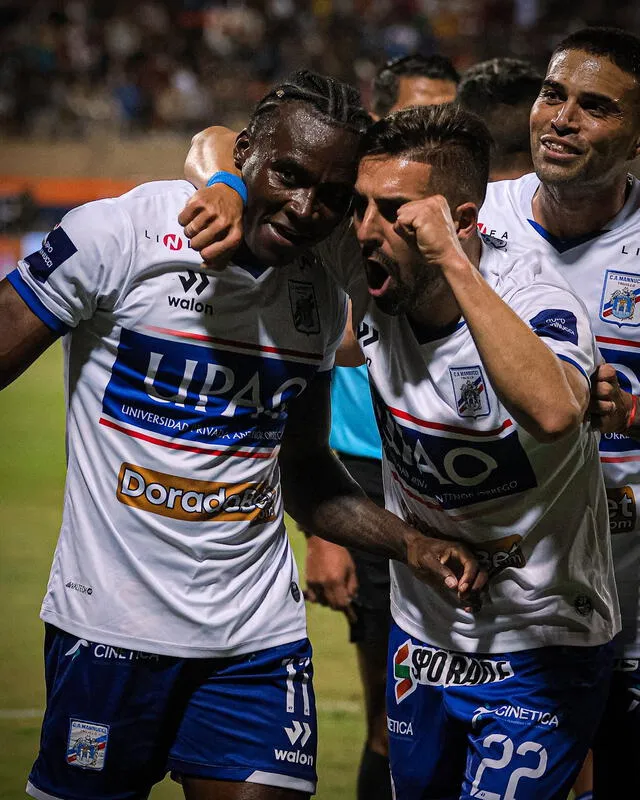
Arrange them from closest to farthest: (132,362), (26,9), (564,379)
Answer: (564,379)
(132,362)
(26,9)

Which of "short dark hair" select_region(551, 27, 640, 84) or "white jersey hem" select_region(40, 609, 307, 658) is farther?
"short dark hair" select_region(551, 27, 640, 84)

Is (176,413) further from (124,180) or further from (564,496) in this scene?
(124,180)

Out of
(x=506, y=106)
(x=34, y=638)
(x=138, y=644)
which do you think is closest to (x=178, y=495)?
(x=138, y=644)

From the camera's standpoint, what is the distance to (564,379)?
7.84ft

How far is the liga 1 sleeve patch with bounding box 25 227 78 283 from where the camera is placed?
2.64 m

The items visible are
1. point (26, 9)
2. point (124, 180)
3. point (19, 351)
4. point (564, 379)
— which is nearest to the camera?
point (564, 379)

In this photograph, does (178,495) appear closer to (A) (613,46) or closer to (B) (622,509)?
(B) (622,509)

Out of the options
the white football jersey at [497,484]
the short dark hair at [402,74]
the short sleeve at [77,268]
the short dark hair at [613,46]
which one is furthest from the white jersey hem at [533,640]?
the short dark hair at [402,74]

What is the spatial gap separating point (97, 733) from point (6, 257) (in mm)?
13435

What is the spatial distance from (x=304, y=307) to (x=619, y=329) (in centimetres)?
91

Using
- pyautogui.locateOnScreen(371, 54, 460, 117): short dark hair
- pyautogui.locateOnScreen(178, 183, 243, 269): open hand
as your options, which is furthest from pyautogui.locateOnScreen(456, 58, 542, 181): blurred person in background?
pyautogui.locateOnScreen(178, 183, 243, 269): open hand

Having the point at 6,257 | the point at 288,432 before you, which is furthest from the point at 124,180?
the point at 288,432

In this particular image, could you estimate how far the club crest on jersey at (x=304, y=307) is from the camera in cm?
296

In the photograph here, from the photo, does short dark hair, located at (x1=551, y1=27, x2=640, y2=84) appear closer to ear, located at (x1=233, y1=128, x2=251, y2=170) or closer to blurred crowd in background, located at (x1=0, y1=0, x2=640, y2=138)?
ear, located at (x1=233, y1=128, x2=251, y2=170)
